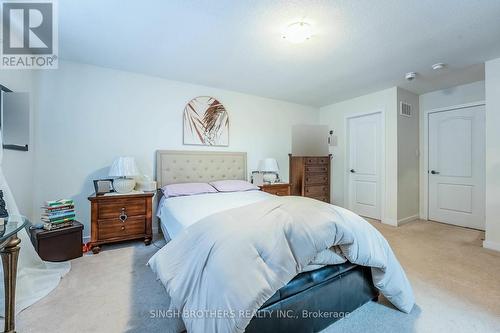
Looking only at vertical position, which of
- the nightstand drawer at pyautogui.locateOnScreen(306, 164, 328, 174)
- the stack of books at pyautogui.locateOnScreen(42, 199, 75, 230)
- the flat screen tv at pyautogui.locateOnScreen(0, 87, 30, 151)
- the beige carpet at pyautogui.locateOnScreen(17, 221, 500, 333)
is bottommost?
the beige carpet at pyautogui.locateOnScreen(17, 221, 500, 333)

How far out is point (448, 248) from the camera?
2.61m

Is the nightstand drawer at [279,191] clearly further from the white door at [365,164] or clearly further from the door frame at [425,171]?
the door frame at [425,171]

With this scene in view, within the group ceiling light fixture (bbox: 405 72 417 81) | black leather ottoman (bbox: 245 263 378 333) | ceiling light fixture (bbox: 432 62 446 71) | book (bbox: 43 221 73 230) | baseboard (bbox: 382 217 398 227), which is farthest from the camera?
baseboard (bbox: 382 217 398 227)

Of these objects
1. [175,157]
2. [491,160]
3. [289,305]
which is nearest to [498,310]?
[289,305]

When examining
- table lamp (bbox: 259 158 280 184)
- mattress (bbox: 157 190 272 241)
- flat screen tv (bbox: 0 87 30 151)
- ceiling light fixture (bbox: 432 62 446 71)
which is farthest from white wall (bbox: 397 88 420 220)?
flat screen tv (bbox: 0 87 30 151)

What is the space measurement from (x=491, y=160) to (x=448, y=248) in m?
1.17

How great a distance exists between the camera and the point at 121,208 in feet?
8.37

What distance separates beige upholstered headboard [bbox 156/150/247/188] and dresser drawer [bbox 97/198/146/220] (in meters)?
0.47

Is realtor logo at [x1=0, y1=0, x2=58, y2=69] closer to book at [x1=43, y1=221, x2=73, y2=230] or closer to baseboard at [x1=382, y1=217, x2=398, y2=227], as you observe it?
book at [x1=43, y1=221, x2=73, y2=230]

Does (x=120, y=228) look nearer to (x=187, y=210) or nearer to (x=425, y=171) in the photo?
(x=187, y=210)

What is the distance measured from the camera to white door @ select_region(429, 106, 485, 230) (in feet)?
11.0

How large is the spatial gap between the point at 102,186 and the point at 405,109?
4670mm

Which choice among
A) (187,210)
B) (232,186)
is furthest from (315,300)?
(232,186)

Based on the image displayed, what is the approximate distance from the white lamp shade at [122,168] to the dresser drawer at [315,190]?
2.86 meters
